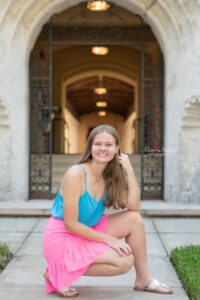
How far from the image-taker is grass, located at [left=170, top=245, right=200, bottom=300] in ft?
9.18

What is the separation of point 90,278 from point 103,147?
119 cm

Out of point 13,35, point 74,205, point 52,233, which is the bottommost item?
point 52,233

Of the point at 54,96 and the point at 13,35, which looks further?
the point at 54,96

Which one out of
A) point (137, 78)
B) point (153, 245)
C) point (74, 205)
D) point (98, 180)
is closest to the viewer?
point (74, 205)

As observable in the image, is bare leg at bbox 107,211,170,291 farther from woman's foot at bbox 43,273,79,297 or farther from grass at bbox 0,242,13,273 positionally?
grass at bbox 0,242,13,273

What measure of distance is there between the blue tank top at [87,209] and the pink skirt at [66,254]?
0.11 metres

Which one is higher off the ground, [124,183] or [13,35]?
[13,35]

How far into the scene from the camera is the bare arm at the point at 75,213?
262cm

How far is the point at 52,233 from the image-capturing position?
2754 mm

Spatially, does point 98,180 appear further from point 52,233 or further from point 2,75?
point 2,75

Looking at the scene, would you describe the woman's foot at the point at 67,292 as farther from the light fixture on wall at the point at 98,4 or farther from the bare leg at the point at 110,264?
the light fixture on wall at the point at 98,4

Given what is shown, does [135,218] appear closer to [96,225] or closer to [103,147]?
[96,225]

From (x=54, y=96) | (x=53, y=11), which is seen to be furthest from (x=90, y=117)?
(x=53, y=11)

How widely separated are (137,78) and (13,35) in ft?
26.5
